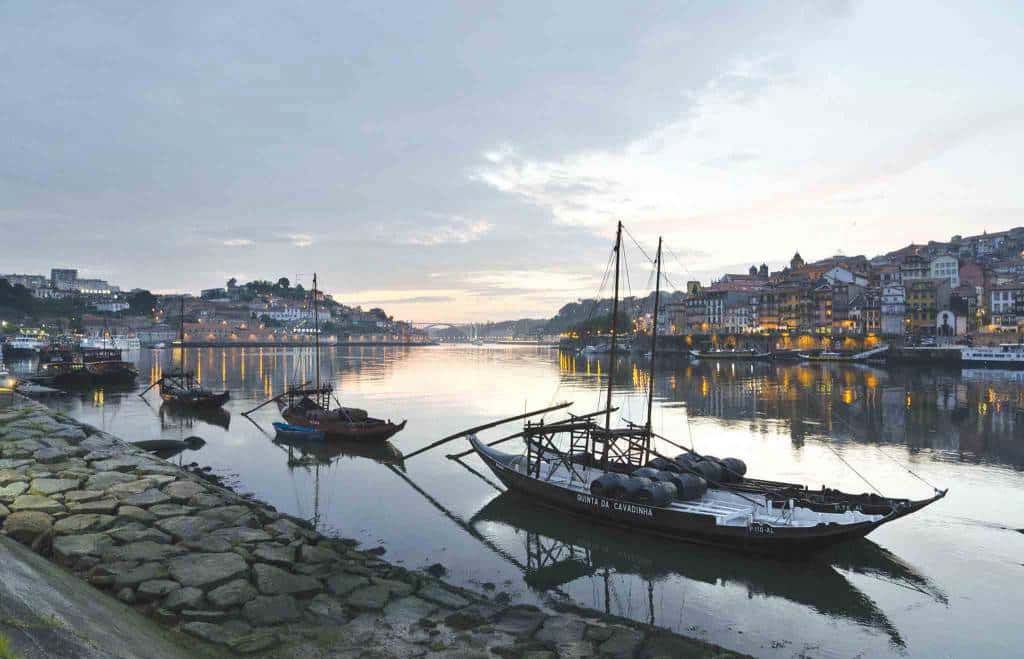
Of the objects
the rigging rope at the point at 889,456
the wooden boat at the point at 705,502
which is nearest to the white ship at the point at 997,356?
the rigging rope at the point at 889,456

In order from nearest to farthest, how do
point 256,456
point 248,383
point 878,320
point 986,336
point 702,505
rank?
1. point 702,505
2. point 256,456
3. point 248,383
4. point 986,336
5. point 878,320

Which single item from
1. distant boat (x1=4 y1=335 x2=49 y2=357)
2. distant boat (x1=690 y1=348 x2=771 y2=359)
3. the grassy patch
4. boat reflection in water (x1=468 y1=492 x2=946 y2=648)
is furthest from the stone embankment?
distant boat (x1=690 y1=348 x2=771 y2=359)

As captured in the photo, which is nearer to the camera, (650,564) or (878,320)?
(650,564)

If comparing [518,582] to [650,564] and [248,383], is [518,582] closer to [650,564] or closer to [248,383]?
[650,564]

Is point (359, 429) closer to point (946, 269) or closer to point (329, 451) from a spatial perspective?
point (329, 451)

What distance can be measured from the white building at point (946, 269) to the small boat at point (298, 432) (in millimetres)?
159764

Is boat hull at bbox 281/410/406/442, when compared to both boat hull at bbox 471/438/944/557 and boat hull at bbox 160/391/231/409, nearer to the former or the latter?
boat hull at bbox 471/438/944/557

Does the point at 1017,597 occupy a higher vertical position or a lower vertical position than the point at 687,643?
lower

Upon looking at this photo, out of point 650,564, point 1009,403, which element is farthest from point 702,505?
point 1009,403

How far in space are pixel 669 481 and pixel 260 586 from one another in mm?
12001

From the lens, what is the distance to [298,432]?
34469 millimetres

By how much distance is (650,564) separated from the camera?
16.9 meters

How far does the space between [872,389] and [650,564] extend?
60419 mm

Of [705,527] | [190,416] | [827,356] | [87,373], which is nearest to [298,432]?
[190,416]
